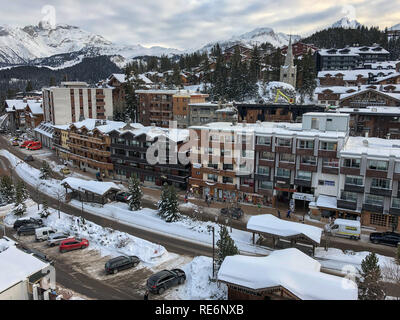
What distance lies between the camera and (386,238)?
3175 cm

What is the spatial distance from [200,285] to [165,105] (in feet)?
189

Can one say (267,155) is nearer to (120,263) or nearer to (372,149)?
(372,149)

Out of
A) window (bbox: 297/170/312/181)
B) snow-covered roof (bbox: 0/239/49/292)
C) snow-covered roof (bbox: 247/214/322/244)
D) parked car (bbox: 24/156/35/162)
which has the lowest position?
parked car (bbox: 24/156/35/162)

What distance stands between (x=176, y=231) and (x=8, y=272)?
17.7 metres

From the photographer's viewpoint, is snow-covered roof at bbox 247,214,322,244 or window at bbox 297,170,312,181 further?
window at bbox 297,170,312,181

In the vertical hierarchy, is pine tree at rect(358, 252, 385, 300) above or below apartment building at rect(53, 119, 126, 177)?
below

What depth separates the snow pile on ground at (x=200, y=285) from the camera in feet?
76.3

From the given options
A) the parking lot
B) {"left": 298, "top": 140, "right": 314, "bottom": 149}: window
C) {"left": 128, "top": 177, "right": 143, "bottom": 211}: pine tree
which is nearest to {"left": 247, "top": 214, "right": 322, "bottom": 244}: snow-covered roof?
the parking lot

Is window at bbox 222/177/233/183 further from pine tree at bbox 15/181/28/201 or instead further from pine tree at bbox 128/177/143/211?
pine tree at bbox 15/181/28/201

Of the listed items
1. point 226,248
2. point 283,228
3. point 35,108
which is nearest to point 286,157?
point 283,228

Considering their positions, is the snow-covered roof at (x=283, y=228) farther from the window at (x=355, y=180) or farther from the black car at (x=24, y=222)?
the black car at (x=24, y=222)

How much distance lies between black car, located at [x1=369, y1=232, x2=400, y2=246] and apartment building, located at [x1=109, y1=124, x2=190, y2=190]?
25.3 meters

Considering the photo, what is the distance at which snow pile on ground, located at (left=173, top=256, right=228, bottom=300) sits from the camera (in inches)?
916
